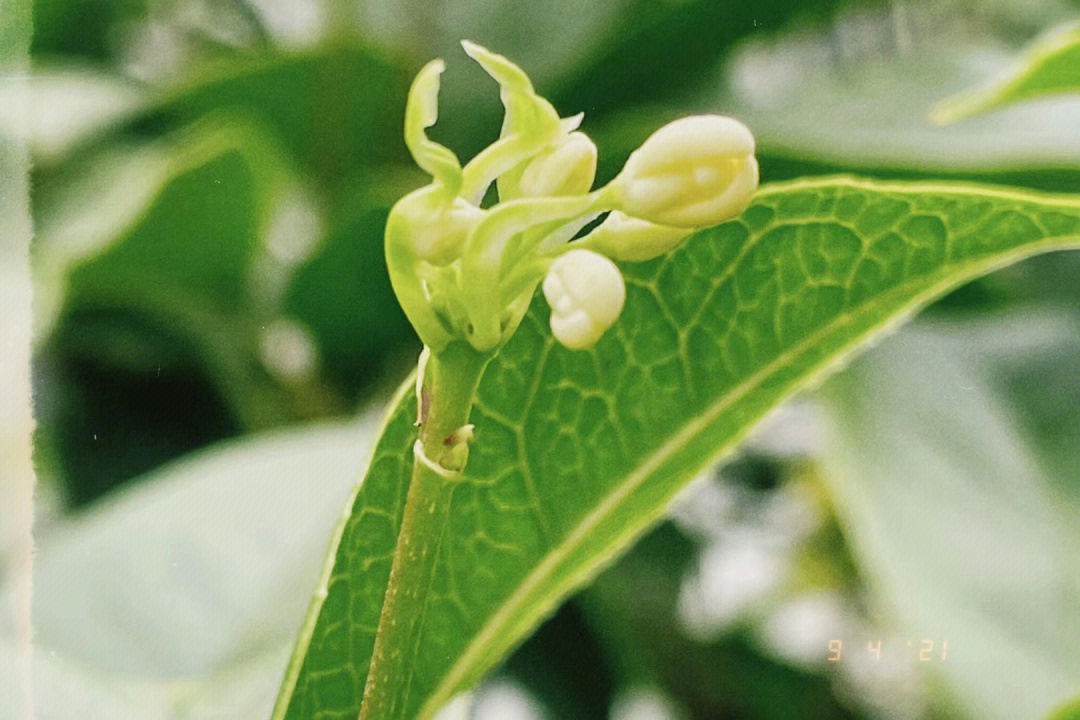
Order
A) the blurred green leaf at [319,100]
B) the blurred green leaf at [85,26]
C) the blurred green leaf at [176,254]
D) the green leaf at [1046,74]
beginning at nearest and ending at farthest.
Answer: the green leaf at [1046,74] → the blurred green leaf at [176,254] → the blurred green leaf at [319,100] → the blurred green leaf at [85,26]

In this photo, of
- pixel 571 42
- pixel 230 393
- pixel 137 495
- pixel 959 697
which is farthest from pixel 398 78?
pixel 959 697

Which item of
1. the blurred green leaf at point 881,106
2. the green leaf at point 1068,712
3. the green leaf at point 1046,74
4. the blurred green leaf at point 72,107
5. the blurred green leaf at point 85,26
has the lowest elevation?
the green leaf at point 1068,712

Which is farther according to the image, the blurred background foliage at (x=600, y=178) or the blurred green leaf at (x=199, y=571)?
the blurred background foliage at (x=600, y=178)

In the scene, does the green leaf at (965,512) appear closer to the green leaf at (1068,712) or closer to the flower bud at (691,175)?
the green leaf at (1068,712)

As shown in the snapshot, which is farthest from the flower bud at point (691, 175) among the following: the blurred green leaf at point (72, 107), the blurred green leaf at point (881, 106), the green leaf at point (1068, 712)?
the blurred green leaf at point (72, 107)

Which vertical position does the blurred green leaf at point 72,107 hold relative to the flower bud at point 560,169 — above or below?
above

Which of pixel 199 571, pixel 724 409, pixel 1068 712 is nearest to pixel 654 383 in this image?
pixel 724 409
